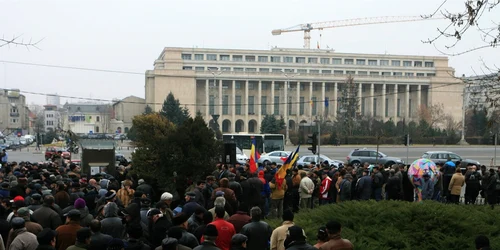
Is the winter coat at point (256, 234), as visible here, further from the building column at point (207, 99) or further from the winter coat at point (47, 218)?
the building column at point (207, 99)

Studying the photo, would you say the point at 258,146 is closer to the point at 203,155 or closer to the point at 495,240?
the point at 203,155

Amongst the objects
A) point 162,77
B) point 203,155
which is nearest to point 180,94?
point 162,77

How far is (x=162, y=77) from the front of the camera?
112 m

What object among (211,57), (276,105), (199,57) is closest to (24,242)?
(276,105)

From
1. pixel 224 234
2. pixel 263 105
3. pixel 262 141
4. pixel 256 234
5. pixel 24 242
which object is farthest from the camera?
pixel 263 105

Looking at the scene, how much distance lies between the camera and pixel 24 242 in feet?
26.8

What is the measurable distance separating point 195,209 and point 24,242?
9.65ft

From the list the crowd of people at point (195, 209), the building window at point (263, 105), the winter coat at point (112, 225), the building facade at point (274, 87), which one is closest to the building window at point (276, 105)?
the building facade at point (274, 87)

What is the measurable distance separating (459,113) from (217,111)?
47288 mm

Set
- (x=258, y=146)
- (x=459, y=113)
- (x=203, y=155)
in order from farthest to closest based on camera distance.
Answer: (x=459, y=113)
(x=258, y=146)
(x=203, y=155)

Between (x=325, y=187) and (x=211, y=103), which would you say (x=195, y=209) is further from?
(x=211, y=103)

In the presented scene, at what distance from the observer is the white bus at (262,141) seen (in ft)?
161

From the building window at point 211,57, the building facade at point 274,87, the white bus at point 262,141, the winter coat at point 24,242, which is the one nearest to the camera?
the winter coat at point 24,242

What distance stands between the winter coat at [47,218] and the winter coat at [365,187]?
9.21 m
